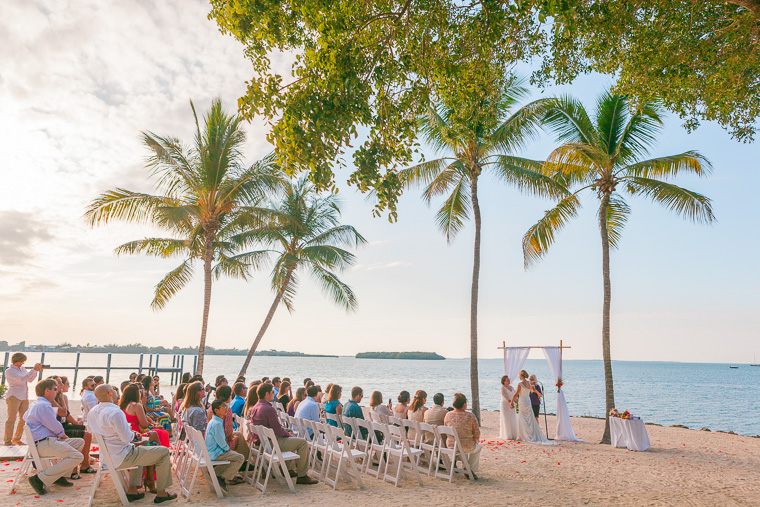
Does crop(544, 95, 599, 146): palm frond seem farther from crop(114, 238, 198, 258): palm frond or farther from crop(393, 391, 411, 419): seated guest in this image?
crop(114, 238, 198, 258): palm frond

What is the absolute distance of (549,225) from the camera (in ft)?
46.0

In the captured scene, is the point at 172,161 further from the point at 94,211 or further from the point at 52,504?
the point at 52,504

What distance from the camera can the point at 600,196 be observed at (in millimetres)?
13078

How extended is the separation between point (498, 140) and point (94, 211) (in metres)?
11.8

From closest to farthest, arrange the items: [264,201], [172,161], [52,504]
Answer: [52,504]
[172,161]
[264,201]

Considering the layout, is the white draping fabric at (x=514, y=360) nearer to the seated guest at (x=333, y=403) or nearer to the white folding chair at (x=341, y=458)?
the seated guest at (x=333, y=403)

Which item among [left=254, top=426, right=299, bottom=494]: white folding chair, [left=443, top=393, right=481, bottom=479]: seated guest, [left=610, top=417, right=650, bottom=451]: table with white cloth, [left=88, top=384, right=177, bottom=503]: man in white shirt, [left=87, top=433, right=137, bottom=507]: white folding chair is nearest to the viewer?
[left=87, top=433, right=137, bottom=507]: white folding chair

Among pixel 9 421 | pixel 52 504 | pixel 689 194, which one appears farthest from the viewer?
pixel 689 194

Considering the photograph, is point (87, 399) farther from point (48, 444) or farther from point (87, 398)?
point (48, 444)

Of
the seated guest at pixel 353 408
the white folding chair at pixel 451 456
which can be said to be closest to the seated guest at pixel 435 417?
the white folding chair at pixel 451 456

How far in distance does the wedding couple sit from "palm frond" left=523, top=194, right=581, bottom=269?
13.0 ft

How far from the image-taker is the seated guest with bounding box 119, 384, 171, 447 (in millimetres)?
6223

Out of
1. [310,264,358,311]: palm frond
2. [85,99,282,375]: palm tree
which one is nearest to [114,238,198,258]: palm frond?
[85,99,282,375]: palm tree

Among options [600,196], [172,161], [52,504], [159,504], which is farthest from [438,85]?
[172,161]
